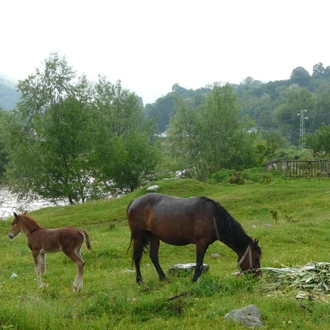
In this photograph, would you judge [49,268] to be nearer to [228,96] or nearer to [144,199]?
[144,199]

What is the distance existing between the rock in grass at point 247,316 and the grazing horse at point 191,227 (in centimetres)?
253

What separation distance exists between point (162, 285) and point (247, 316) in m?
3.17

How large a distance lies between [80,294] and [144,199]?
2656 mm

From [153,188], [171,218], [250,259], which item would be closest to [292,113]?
[153,188]

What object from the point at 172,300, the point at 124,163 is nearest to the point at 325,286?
the point at 172,300

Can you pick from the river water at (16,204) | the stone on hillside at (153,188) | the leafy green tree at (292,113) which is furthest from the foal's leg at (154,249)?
the leafy green tree at (292,113)

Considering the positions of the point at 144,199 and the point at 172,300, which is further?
the point at 144,199

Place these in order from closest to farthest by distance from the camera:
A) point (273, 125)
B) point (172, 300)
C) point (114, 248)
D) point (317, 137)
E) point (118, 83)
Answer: point (172, 300) < point (114, 248) < point (317, 137) < point (118, 83) < point (273, 125)

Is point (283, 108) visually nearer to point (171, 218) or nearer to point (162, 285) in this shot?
point (171, 218)

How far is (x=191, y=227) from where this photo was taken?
994cm

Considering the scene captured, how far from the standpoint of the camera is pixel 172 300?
7695 millimetres

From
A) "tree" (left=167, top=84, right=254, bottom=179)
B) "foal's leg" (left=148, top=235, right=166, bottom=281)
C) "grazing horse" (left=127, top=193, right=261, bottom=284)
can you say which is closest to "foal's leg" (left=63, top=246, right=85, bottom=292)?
"grazing horse" (left=127, top=193, right=261, bottom=284)

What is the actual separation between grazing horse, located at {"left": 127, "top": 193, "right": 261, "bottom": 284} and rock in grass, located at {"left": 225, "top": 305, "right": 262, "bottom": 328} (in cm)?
253

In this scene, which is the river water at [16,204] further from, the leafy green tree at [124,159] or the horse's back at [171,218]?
the horse's back at [171,218]
